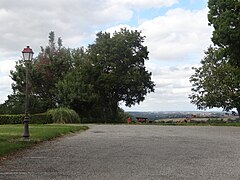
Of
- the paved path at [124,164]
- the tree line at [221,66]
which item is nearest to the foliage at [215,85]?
the tree line at [221,66]

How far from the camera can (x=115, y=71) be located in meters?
45.8

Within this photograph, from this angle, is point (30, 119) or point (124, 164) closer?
point (124, 164)

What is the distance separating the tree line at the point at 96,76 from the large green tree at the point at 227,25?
57.1ft

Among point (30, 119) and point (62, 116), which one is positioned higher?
point (62, 116)

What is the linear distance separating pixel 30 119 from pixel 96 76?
12.3 m

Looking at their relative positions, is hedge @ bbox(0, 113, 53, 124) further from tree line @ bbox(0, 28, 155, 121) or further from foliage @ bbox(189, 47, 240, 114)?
foliage @ bbox(189, 47, 240, 114)

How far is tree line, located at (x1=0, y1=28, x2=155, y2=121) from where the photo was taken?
43219 mm

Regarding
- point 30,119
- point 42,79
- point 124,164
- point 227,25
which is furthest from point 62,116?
point 124,164

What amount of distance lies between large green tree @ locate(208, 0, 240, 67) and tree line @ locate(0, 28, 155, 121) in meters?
17.4

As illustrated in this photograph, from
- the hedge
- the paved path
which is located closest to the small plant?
the hedge

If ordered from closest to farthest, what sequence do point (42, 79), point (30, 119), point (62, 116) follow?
1. point (30, 119)
2. point (62, 116)
3. point (42, 79)

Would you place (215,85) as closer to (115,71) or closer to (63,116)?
(115,71)

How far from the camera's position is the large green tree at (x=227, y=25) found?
26047 millimetres

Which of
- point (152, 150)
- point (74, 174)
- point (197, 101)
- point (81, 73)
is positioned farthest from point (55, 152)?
point (197, 101)
